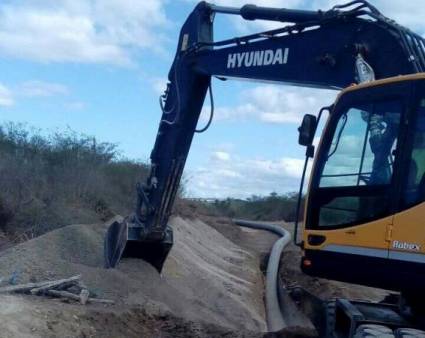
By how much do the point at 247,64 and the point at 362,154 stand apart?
4.11m

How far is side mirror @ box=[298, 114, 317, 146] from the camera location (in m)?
10.3

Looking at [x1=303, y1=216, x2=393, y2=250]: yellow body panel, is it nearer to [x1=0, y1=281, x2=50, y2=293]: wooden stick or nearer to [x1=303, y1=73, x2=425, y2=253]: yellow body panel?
[x1=303, y1=73, x2=425, y2=253]: yellow body panel

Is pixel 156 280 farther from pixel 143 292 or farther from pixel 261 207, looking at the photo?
pixel 261 207

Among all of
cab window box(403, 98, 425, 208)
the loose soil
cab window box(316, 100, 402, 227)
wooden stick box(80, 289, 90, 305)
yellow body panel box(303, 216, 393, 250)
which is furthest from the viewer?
A: wooden stick box(80, 289, 90, 305)

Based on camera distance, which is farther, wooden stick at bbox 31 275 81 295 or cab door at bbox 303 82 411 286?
wooden stick at bbox 31 275 81 295

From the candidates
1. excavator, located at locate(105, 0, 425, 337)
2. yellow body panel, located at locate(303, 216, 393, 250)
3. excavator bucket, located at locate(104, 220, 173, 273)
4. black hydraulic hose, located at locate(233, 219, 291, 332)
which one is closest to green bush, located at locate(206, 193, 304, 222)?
black hydraulic hose, located at locate(233, 219, 291, 332)

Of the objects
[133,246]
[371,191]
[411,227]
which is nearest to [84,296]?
[133,246]

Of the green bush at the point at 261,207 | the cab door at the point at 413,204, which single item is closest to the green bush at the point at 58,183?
the cab door at the point at 413,204

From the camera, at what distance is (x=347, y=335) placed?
10805 millimetres

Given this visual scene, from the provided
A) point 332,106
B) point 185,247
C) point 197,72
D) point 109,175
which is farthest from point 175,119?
point 109,175

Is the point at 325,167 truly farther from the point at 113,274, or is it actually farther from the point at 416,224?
the point at 113,274

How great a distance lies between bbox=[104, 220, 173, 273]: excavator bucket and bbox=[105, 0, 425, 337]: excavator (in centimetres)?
419

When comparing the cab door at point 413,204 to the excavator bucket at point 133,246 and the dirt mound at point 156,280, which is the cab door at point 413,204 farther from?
the excavator bucket at point 133,246

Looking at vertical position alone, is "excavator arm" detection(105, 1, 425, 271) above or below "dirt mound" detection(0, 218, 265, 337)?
above
